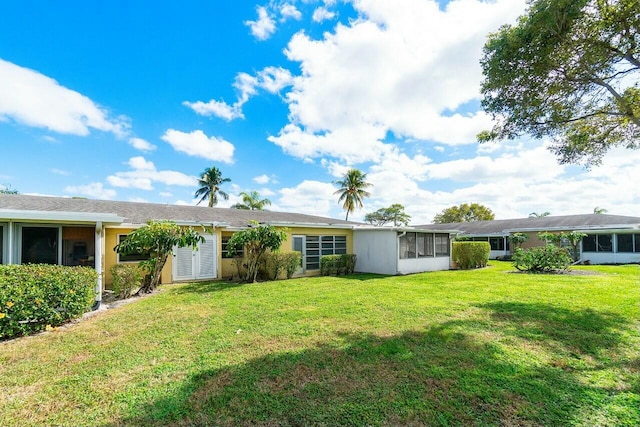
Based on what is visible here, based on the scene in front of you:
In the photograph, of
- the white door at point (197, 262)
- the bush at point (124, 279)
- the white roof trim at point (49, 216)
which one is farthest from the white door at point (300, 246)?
the white roof trim at point (49, 216)

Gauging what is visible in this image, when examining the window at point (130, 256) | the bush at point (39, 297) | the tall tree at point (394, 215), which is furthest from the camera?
the tall tree at point (394, 215)

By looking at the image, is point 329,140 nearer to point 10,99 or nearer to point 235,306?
point 235,306

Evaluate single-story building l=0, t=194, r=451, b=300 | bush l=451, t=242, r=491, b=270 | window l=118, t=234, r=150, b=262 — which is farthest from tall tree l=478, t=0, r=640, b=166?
window l=118, t=234, r=150, b=262

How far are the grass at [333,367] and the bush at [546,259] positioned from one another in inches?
310

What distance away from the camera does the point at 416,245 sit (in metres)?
16.1

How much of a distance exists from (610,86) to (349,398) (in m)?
7.34

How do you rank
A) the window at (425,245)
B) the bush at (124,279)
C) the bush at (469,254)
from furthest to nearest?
the bush at (469,254) < the window at (425,245) < the bush at (124,279)

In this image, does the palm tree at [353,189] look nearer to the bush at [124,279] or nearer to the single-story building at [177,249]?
the single-story building at [177,249]

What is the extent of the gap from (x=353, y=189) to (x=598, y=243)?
22.9 metres

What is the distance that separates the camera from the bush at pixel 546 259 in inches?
577

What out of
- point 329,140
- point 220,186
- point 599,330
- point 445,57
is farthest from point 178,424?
point 220,186

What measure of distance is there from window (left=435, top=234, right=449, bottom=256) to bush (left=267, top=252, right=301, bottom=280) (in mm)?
9168

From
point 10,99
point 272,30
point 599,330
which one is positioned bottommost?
point 599,330

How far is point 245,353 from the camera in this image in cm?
468
